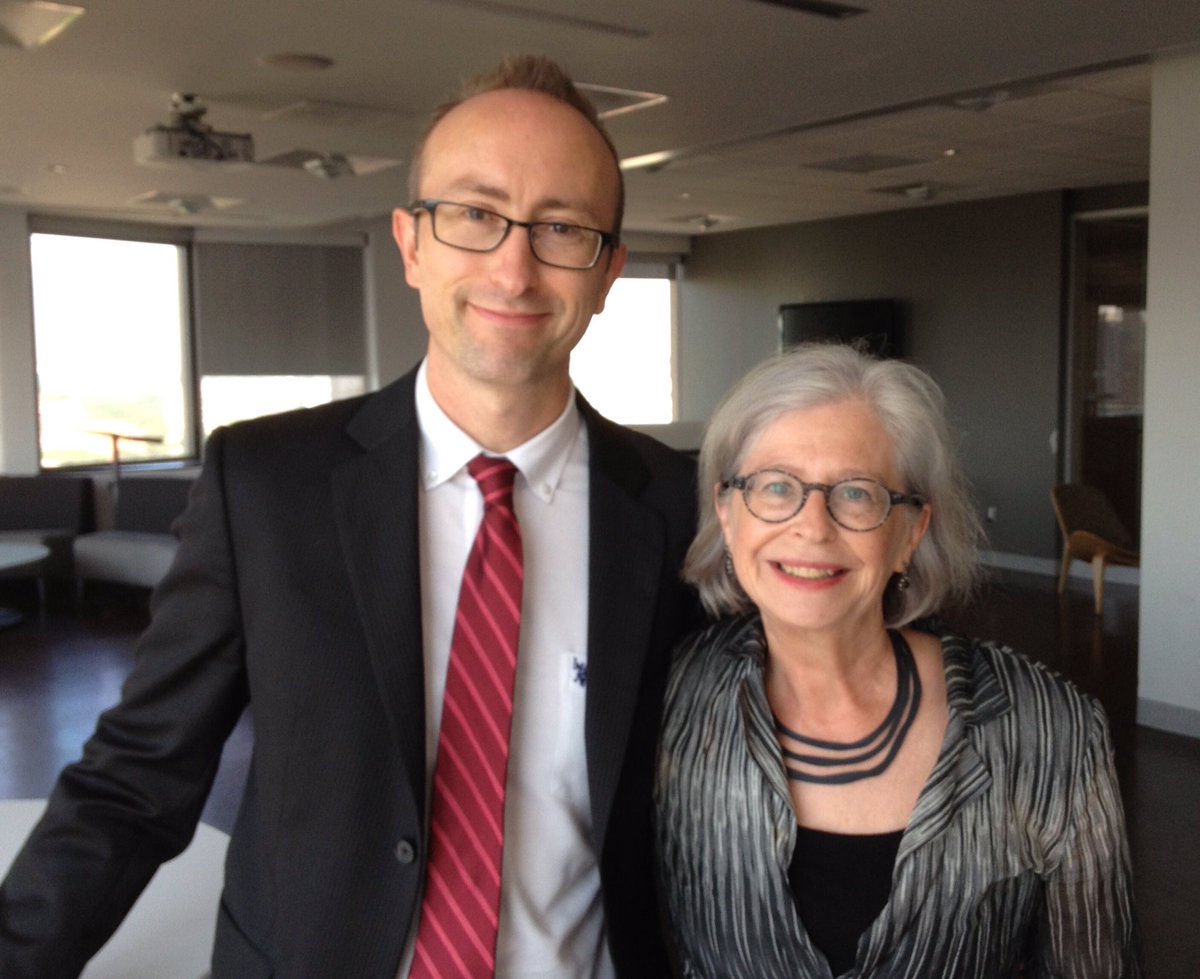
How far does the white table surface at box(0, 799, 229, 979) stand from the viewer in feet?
6.13

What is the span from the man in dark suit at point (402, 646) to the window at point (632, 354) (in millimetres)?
13248

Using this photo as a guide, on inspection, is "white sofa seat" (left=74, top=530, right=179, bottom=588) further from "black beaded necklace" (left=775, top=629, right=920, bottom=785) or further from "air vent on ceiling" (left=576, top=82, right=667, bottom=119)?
"black beaded necklace" (left=775, top=629, right=920, bottom=785)

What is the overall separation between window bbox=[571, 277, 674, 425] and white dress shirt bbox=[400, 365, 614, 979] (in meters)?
13.2

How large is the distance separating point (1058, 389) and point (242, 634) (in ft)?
34.3

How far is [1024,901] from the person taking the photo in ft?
5.50

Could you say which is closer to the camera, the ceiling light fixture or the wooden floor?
the wooden floor

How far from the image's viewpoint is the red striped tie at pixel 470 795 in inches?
57.9

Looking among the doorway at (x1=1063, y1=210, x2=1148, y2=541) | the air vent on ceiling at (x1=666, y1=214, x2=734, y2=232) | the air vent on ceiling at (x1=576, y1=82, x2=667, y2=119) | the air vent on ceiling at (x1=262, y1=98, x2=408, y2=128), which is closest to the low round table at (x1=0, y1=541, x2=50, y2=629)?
the air vent on ceiling at (x1=262, y1=98, x2=408, y2=128)

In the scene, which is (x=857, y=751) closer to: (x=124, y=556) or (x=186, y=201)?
(x=124, y=556)

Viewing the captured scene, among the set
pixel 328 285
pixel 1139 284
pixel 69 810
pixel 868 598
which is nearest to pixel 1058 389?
pixel 1139 284

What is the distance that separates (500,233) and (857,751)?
882mm

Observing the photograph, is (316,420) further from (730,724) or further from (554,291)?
(730,724)

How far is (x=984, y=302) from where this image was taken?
11.5m

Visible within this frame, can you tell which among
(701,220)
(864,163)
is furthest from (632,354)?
(864,163)
